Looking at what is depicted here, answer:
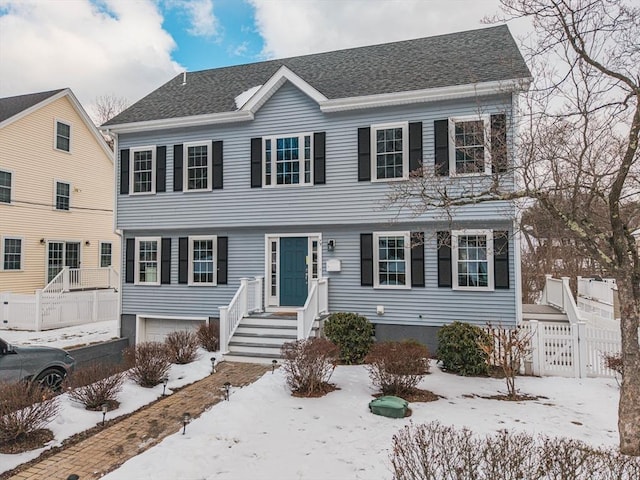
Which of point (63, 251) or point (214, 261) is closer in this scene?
point (214, 261)

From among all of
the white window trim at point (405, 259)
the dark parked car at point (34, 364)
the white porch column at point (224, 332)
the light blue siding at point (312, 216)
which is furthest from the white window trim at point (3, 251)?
the white window trim at point (405, 259)

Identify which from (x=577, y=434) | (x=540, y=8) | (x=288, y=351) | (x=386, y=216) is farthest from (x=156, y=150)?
(x=577, y=434)

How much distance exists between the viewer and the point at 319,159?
1149cm

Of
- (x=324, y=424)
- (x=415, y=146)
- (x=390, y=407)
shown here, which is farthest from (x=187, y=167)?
(x=390, y=407)

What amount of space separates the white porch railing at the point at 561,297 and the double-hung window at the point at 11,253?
20.7 m

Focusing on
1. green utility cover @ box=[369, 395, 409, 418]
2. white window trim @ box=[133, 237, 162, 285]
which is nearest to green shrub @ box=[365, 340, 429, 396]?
green utility cover @ box=[369, 395, 409, 418]

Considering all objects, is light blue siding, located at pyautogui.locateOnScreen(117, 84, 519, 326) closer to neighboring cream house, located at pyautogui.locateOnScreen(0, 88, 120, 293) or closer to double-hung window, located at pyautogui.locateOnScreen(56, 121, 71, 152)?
neighboring cream house, located at pyautogui.locateOnScreen(0, 88, 120, 293)

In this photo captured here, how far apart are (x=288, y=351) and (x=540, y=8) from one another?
6623mm

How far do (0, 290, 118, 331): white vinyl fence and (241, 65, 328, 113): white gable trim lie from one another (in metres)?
10.00

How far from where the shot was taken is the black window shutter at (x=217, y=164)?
12375 millimetres

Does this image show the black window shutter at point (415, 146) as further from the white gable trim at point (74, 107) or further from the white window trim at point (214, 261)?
the white gable trim at point (74, 107)

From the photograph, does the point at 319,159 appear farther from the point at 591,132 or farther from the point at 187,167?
the point at 591,132

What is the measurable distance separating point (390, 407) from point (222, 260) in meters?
7.91

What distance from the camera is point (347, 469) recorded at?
4422 millimetres
